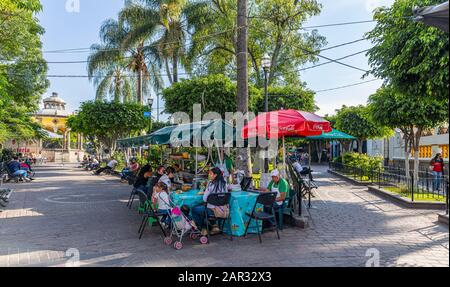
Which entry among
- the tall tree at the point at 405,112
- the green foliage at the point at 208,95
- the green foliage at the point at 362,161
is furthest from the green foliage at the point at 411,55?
the green foliage at the point at 208,95

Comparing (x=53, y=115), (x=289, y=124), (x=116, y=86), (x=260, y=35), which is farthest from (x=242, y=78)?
(x=53, y=115)

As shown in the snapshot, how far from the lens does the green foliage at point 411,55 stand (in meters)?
6.77

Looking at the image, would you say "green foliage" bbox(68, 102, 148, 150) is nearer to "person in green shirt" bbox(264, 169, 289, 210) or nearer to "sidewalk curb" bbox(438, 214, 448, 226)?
"person in green shirt" bbox(264, 169, 289, 210)

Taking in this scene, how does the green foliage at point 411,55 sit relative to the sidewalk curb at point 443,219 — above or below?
above

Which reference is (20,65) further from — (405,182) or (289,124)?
(405,182)

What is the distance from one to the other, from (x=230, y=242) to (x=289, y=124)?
2.94 metres

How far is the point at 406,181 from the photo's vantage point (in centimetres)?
1234

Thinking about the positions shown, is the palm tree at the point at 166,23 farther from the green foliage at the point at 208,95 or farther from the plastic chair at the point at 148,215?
the plastic chair at the point at 148,215

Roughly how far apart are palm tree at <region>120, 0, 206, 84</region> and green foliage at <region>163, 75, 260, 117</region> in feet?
18.5

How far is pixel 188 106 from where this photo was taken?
759 inches

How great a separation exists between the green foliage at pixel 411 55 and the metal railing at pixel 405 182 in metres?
2.21

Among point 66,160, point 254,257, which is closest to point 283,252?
point 254,257

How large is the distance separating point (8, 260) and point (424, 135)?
2301 centimetres
